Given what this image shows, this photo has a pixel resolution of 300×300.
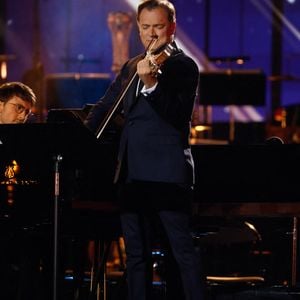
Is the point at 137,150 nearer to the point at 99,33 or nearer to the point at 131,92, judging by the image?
the point at 131,92

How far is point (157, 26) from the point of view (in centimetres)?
418

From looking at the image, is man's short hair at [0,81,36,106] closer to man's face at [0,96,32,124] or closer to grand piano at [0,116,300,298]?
man's face at [0,96,32,124]

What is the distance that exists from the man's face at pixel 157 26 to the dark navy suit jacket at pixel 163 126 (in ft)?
0.29

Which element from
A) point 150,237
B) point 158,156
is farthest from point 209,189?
point 158,156

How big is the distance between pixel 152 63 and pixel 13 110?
1328 mm

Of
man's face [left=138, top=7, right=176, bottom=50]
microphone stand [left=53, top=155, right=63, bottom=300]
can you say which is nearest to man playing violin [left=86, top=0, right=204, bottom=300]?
man's face [left=138, top=7, right=176, bottom=50]

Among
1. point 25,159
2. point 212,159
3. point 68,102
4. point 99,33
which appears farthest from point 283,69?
point 25,159

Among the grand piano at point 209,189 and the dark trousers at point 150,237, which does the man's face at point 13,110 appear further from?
the dark trousers at point 150,237

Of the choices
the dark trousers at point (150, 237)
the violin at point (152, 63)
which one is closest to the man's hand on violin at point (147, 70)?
the violin at point (152, 63)

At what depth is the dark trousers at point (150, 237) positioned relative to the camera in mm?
4195

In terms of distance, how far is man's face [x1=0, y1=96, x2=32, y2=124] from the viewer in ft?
16.6

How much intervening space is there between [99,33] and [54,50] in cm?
65

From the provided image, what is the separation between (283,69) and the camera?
11.8m

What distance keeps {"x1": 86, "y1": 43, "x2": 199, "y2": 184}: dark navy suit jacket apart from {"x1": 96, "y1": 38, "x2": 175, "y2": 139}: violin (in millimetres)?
24
